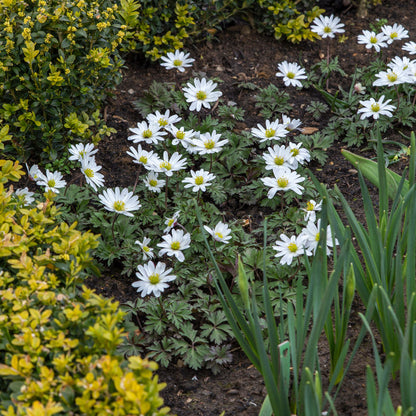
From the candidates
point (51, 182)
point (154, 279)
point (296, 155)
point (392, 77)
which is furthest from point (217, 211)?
point (392, 77)

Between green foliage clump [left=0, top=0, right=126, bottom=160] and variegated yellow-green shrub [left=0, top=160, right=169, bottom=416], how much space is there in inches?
40.1

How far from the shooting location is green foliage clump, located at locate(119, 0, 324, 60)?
3621 mm

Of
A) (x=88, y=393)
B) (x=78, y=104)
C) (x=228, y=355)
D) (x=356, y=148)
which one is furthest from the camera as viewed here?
(x=356, y=148)

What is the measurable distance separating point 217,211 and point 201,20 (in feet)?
5.38

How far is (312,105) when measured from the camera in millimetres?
3527

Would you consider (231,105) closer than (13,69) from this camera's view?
No

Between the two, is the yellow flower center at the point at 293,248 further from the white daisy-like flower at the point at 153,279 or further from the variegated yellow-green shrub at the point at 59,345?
the variegated yellow-green shrub at the point at 59,345

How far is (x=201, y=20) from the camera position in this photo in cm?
386

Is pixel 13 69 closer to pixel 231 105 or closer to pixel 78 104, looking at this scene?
pixel 78 104

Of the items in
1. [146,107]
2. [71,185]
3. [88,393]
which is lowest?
[88,393]

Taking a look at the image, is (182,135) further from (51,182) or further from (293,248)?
(293,248)

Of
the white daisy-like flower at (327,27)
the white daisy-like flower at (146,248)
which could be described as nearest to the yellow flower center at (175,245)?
the white daisy-like flower at (146,248)

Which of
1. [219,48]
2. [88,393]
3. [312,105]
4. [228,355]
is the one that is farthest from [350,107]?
[88,393]

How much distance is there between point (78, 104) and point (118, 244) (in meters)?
0.81
